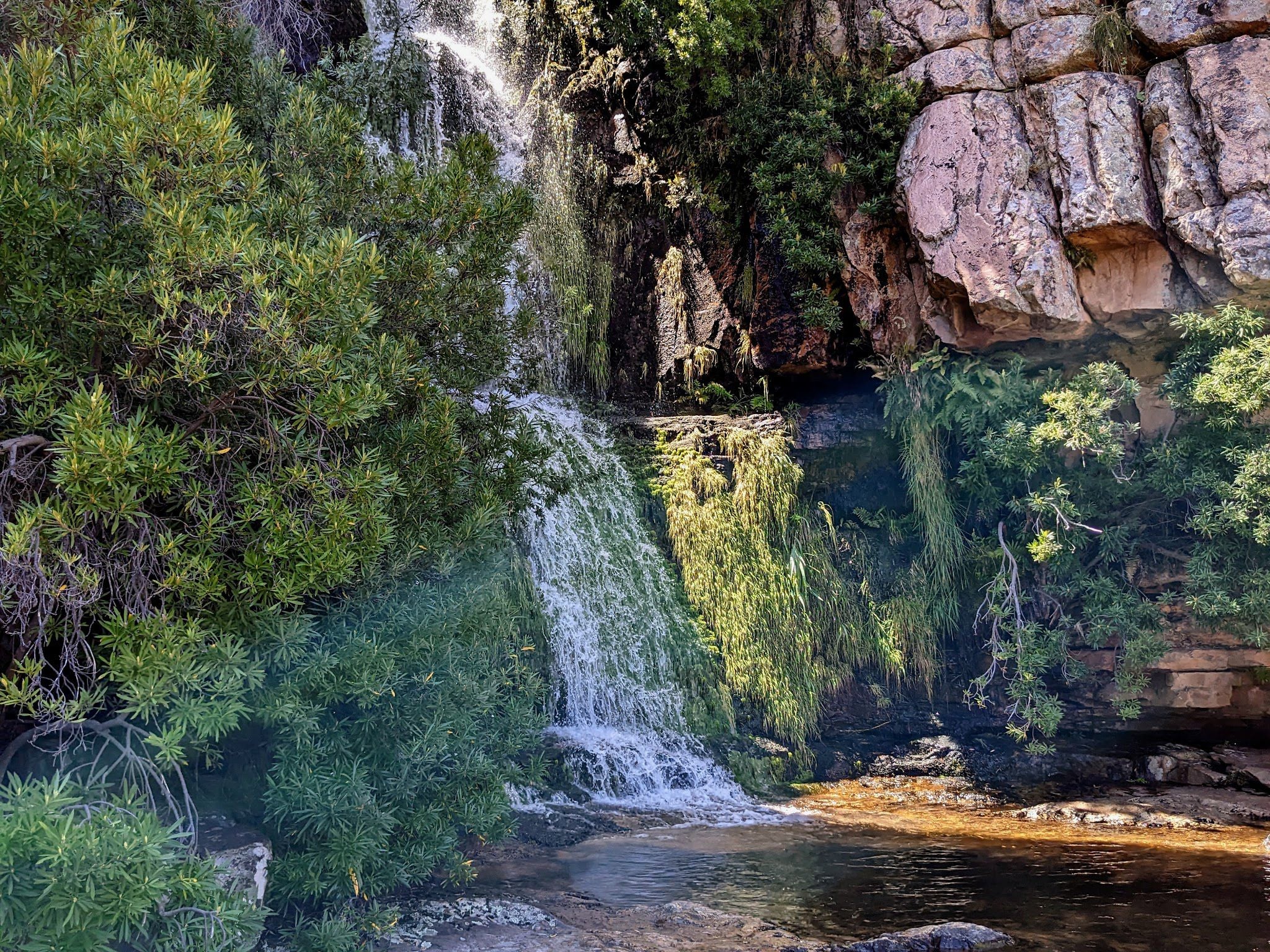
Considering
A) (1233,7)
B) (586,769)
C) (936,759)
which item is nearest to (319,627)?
(586,769)

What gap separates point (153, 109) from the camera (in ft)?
13.6

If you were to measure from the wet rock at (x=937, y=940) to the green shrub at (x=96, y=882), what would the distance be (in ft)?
12.5

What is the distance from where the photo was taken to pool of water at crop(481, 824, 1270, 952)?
5746 millimetres

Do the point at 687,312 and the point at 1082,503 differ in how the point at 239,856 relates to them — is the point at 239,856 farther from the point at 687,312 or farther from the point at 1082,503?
the point at 687,312

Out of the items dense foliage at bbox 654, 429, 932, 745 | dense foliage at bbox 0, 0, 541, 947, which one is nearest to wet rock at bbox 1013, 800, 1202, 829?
dense foliage at bbox 654, 429, 932, 745

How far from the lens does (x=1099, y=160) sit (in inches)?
368

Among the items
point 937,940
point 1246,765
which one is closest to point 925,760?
point 1246,765

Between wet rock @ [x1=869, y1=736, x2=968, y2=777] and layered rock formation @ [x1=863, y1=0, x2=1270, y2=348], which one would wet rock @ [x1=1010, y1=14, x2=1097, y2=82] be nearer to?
layered rock formation @ [x1=863, y1=0, x2=1270, y2=348]

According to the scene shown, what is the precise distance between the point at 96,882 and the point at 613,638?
6957mm

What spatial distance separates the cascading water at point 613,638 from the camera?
9.07 metres

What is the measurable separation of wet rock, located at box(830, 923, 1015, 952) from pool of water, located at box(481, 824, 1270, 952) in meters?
0.22

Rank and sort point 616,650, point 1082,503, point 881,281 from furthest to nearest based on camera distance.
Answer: point 881,281 < point 616,650 < point 1082,503

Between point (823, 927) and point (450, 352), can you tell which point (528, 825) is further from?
point (450, 352)

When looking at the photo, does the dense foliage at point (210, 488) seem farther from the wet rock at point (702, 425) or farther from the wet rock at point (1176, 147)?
Answer: the wet rock at point (1176, 147)
